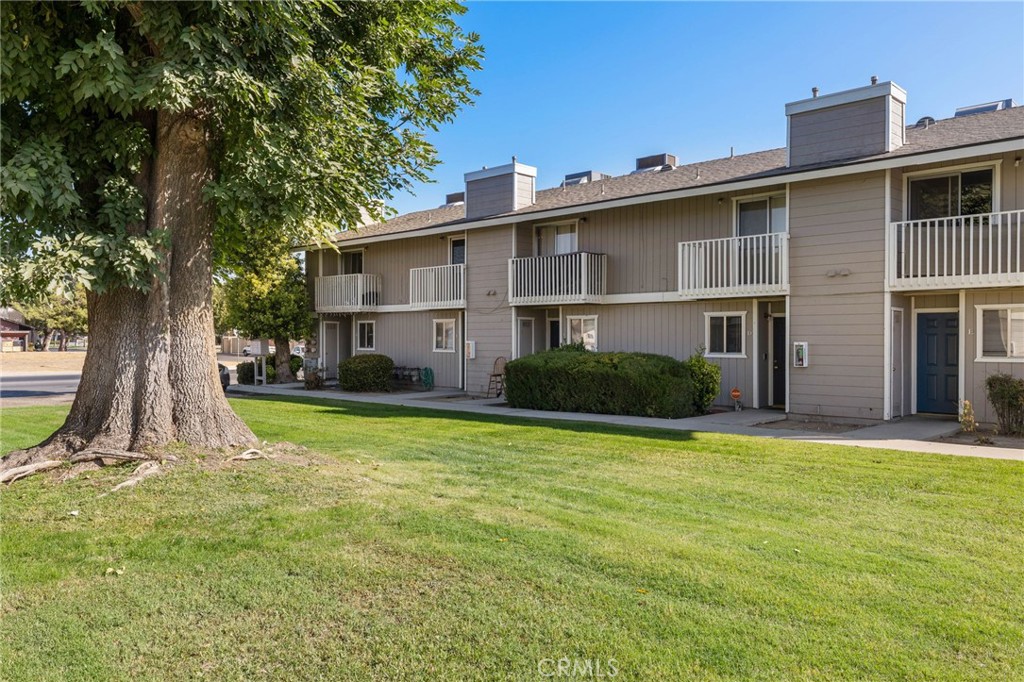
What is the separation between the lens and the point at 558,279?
59.9 ft

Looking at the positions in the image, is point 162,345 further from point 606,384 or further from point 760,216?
point 760,216

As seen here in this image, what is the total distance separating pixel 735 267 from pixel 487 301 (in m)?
7.61

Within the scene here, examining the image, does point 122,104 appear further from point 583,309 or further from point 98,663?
point 583,309

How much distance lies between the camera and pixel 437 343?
22328 millimetres

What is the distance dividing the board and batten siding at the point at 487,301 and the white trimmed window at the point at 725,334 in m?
5.73

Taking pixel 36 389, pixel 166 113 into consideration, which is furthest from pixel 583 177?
pixel 36 389

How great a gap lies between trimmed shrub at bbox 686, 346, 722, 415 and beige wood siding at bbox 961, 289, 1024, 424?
4.53m

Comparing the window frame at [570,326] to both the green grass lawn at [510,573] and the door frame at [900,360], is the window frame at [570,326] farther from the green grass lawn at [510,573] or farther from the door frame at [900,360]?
the green grass lawn at [510,573]

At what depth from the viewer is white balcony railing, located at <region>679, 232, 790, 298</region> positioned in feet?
46.9

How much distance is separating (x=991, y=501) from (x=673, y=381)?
7.46m

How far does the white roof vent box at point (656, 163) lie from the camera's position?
848 inches

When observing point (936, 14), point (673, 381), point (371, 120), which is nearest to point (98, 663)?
point (371, 120)

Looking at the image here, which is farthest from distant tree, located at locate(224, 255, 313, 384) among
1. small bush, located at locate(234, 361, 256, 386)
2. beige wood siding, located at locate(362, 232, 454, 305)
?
beige wood siding, located at locate(362, 232, 454, 305)

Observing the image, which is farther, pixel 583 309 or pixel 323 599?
pixel 583 309
